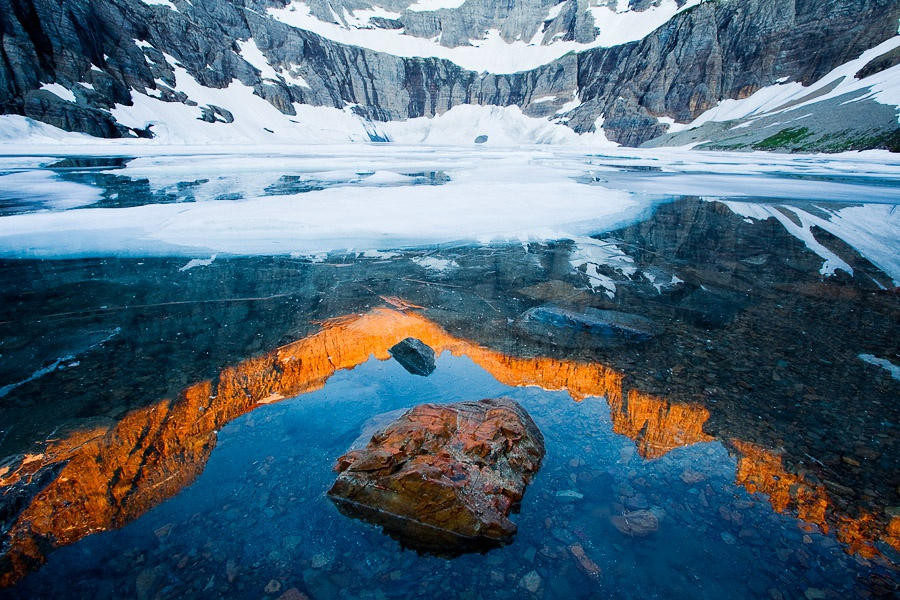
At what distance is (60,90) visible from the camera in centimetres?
5691

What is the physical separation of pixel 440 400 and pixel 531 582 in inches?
83.9

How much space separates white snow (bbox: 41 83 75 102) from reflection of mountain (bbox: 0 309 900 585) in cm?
7470

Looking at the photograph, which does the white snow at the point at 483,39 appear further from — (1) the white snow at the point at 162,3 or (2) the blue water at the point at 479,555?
(2) the blue water at the point at 479,555

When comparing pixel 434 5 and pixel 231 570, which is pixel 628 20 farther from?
pixel 231 570

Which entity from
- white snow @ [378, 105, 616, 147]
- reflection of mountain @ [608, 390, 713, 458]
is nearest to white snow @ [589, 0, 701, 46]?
white snow @ [378, 105, 616, 147]

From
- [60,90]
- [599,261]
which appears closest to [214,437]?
[599,261]

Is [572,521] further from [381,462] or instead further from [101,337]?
[101,337]

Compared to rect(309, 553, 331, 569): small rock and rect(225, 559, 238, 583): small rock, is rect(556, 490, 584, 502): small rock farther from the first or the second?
rect(225, 559, 238, 583): small rock

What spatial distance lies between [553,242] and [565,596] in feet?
29.1

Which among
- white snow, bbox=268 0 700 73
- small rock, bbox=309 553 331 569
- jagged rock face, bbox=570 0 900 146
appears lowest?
small rock, bbox=309 553 331 569

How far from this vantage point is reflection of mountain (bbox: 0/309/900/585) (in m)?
3.09

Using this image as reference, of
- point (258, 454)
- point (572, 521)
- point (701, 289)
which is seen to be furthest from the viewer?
point (701, 289)

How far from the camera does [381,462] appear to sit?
11.1ft

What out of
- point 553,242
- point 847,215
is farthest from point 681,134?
point 553,242
